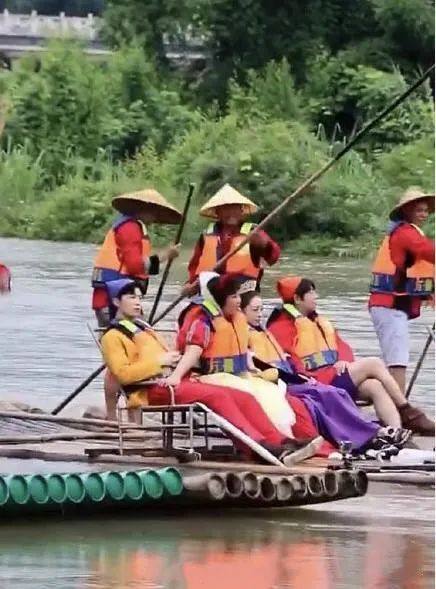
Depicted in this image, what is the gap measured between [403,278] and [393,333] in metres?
0.30

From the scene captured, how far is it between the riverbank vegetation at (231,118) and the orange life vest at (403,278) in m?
15.9

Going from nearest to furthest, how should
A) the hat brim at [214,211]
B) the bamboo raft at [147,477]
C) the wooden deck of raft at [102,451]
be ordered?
the bamboo raft at [147,477] < the wooden deck of raft at [102,451] < the hat brim at [214,211]

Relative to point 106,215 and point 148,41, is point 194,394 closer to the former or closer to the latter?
point 106,215

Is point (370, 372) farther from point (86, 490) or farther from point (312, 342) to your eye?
point (86, 490)

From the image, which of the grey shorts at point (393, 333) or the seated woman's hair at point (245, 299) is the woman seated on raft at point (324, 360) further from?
the grey shorts at point (393, 333)

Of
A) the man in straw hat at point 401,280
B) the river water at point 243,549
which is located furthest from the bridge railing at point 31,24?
the river water at point 243,549

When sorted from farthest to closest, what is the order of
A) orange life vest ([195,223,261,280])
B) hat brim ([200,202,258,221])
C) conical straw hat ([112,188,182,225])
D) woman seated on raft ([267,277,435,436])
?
hat brim ([200,202,258,221]) → orange life vest ([195,223,261,280]) → conical straw hat ([112,188,182,225]) → woman seated on raft ([267,277,435,436])

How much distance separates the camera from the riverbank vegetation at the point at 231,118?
91.9ft

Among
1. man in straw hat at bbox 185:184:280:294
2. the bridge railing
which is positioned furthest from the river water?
the bridge railing

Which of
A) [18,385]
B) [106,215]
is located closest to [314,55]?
[106,215]

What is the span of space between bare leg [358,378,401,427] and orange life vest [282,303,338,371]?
0.77 feet

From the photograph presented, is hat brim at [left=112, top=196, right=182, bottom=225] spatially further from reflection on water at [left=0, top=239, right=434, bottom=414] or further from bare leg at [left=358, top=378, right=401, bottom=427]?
bare leg at [left=358, top=378, right=401, bottom=427]

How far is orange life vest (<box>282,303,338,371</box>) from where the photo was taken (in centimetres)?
1027

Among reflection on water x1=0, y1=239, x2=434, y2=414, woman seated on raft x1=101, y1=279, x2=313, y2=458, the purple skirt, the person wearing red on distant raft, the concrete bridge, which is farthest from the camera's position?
the concrete bridge
